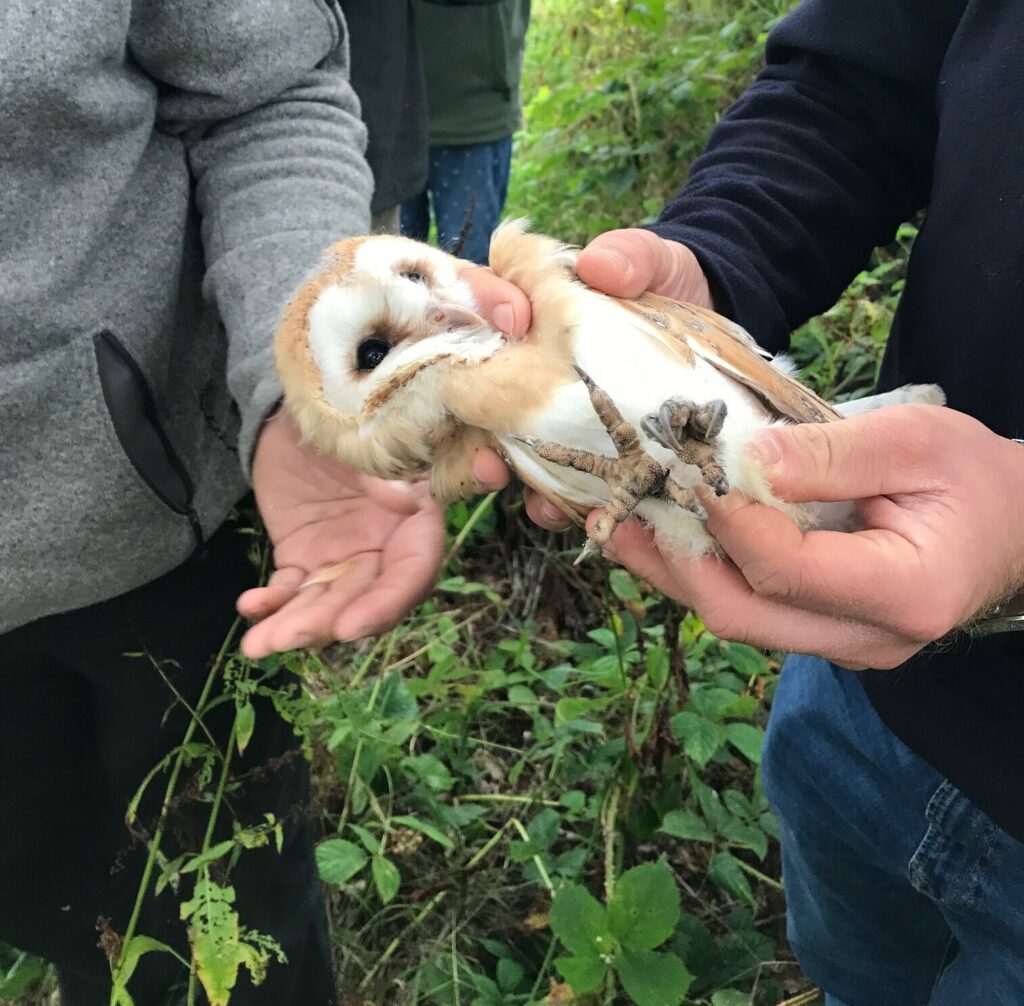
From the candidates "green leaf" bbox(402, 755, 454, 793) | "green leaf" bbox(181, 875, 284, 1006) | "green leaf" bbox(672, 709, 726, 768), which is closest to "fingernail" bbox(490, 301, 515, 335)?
"green leaf" bbox(181, 875, 284, 1006)

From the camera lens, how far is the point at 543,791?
239 centimetres

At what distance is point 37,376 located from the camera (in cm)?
126

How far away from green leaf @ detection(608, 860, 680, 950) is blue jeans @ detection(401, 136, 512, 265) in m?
2.34

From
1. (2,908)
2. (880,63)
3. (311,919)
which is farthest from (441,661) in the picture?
(880,63)

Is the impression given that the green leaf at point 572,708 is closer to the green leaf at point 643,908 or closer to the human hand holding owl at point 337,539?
the green leaf at point 643,908

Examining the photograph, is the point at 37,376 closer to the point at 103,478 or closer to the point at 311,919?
the point at 103,478

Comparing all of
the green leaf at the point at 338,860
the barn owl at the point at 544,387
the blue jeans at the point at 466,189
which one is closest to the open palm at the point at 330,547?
the barn owl at the point at 544,387

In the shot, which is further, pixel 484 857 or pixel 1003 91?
pixel 484 857

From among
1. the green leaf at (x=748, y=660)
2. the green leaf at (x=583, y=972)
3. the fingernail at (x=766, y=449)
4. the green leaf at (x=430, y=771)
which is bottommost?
the green leaf at (x=430, y=771)

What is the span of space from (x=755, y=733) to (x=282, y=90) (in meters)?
1.60

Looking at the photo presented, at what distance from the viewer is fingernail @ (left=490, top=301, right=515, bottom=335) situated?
1.23 meters

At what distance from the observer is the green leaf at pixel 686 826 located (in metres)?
1.85

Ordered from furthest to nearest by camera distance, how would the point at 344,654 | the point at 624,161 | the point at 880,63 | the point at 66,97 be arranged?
the point at 624,161
the point at 344,654
the point at 880,63
the point at 66,97

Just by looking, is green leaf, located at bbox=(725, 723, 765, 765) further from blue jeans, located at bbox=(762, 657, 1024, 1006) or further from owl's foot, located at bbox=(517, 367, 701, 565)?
owl's foot, located at bbox=(517, 367, 701, 565)
